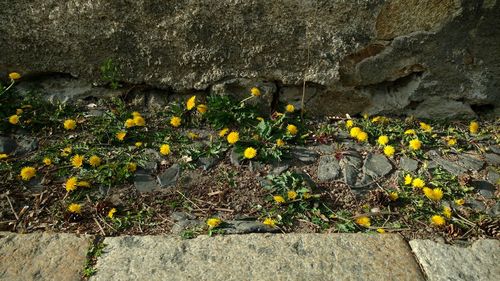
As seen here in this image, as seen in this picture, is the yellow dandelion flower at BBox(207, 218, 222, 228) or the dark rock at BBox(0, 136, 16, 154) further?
the dark rock at BBox(0, 136, 16, 154)

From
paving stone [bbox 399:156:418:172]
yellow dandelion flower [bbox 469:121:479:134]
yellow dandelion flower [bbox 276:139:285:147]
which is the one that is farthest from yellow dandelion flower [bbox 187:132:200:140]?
yellow dandelion flower [bbox 469:121:479:134]

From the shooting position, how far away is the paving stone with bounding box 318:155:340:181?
2531 mm

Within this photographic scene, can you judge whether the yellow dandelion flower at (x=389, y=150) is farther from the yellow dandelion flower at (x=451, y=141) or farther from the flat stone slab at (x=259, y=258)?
the flat stone slab at (x=259, y=258)

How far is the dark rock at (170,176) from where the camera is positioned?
241 cm

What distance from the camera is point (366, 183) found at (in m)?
2.50

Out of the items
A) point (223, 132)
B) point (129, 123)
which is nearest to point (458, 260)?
point (223, 132)

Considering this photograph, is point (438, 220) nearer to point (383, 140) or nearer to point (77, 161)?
point (383, 140)

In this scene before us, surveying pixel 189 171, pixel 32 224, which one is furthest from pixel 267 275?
pixel 32 224

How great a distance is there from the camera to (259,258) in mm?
1940

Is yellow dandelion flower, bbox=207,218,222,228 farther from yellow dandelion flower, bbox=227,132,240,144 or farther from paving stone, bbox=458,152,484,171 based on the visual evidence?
paving stone, bbox=458,152,484,171

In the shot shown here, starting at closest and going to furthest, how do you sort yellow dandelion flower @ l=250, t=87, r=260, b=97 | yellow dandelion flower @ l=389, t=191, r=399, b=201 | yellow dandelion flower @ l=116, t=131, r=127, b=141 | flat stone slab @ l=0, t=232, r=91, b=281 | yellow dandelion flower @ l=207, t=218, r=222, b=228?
1. flat stone slab @ l=0, t=232, r=91, b=281
2. yellow dandelion flower @ l=207, t=218, r=222, b=228
3. yellow dandelion flower @ l=389, t=191, r=399, b=201
4. yellow dandelion flower @ l=116, t=131, r=127, b=141
5. yellow dandelion flower @ l=250, t=87, r=260, b=97

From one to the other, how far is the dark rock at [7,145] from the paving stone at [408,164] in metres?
2.28

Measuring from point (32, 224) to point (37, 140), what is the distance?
0.67 meters

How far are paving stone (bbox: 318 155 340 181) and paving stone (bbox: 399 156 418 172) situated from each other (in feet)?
1.29
